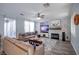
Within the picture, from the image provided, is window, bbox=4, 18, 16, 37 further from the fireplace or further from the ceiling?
the fireplace

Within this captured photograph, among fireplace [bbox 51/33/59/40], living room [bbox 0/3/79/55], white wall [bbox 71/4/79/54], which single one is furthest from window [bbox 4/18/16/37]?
white wall [bbox 71/4/79/54]

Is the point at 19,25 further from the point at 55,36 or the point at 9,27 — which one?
the point at 55,36

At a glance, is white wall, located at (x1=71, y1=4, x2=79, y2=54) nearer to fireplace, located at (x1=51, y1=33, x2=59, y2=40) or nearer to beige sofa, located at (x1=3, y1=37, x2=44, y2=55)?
fireplace, located at (x1=51, y1=33, x2=59, y2=40)

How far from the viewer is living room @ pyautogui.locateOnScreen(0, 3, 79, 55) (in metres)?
1.95

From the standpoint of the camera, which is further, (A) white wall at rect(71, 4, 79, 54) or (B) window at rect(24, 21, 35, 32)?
(B) window at rect(24, 21, 35, 32)

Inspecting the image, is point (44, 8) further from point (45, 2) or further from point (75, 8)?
point (75, 8)

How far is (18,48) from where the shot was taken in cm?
192

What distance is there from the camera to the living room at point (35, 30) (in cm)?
195

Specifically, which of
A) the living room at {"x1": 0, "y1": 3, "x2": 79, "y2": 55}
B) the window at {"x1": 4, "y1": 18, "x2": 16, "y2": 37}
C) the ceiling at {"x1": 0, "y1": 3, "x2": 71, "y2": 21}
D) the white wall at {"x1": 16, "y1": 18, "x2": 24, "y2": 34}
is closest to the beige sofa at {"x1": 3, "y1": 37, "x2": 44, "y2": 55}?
the living room at {"x1": 0, "y1": 3, "x2": 79, "y2": 55}

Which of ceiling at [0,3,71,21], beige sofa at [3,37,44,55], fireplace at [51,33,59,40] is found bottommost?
beige sofa at [3,37,44,55]

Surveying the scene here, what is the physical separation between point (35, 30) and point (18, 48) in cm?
52

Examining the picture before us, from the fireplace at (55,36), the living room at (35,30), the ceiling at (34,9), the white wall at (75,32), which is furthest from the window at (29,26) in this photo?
the white wall at (75,32)

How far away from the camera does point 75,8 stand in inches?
77.0

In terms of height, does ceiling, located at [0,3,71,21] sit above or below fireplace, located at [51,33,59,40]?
above
